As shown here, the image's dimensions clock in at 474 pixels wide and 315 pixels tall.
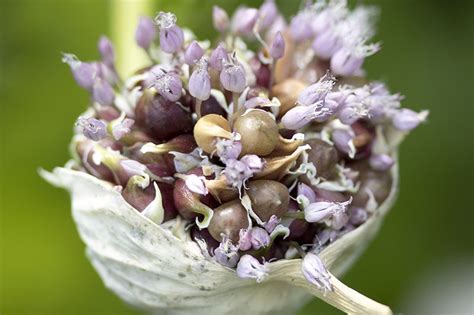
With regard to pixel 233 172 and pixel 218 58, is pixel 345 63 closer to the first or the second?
pixel 218 58

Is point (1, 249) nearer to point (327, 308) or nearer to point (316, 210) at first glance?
point (327, 308)

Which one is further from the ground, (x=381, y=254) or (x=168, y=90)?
(x=168, y=90)

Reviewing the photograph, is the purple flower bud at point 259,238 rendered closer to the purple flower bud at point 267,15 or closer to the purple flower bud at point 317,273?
the purple flower bud at point 317,273

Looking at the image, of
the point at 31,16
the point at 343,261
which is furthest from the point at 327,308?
the point at 31,16

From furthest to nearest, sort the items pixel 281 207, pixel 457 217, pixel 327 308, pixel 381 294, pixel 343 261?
pixel 457 217 → pixel 381 294 → pixel 327 308 → pixel 343 261 → pixel 281 207

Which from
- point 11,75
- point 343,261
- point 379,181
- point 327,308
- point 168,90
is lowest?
point 327,308

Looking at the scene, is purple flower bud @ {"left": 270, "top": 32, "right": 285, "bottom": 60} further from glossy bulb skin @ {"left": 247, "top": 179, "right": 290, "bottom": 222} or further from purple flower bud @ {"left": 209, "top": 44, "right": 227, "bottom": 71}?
glossy bulb skin @ {"left": 247, "top": 179, "right": 290, "bottom": 222}

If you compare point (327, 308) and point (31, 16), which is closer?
point (327, 308)
